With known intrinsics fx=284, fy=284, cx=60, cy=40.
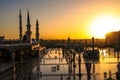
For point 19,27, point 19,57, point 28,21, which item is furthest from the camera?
point 19,27

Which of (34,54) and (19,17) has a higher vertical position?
(19,17)

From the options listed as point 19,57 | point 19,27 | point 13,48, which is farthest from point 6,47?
point 19,27

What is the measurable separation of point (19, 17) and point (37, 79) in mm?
46836

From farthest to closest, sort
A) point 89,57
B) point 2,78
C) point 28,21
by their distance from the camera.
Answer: point 89,57
point 28,21
point 2,78

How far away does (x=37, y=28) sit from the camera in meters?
78.3

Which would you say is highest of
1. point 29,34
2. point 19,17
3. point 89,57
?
point 19,17

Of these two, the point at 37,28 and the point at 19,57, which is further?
the point at 37,28

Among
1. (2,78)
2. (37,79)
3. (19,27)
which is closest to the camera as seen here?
(2,78)

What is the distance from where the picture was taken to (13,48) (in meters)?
40.6

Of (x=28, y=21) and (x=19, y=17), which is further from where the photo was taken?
(x=19, y=17)

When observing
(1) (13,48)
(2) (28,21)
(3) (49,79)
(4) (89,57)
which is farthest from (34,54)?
(3) (49,79)

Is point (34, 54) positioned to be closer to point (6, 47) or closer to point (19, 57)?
point (19, 57)

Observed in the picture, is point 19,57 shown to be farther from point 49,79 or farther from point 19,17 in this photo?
point 49,79

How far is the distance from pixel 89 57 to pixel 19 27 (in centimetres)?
2709
